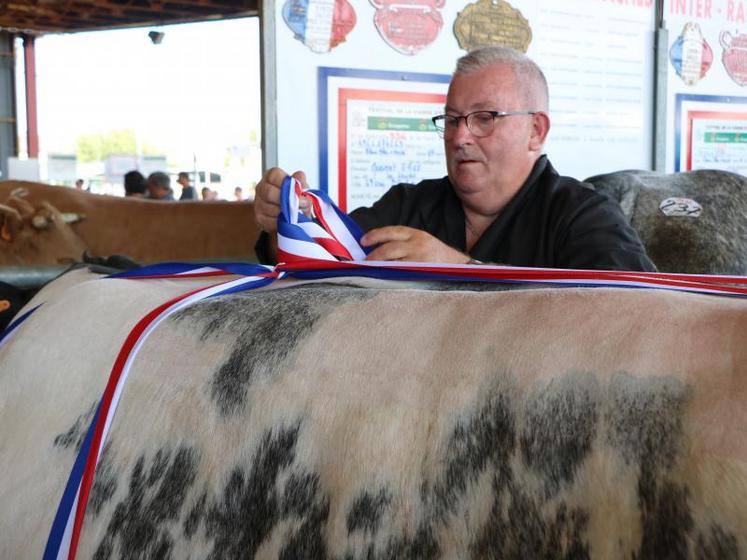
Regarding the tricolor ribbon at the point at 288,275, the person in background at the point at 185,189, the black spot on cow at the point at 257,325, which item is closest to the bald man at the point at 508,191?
the tricolor ribbon at the point at 288,275

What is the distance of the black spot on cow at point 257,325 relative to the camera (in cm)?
74

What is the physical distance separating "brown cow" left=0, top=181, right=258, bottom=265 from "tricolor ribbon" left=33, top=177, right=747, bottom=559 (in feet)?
9.99

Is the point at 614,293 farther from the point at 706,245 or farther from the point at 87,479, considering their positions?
the point at 706,245

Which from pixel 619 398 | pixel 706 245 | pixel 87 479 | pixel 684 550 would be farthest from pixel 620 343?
pixel 706 245

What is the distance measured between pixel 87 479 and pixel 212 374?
153 millimetres

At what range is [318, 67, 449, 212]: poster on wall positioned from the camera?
8.49 feet

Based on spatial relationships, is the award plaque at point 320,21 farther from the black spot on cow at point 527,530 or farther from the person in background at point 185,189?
the person in background at point 185,189

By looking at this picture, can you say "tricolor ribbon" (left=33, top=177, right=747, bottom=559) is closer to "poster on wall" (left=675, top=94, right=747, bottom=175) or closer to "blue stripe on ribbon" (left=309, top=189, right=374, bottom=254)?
"blue stripe on ribbon" (left=309, top=189, right=374, bottom=254)

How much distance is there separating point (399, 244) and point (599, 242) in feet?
1.95

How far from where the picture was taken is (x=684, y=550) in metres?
0.49

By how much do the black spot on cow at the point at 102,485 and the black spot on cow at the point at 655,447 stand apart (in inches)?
19.2

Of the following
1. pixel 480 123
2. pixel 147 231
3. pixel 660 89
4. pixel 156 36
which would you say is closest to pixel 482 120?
pixel 480 123

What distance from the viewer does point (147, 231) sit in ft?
14.2

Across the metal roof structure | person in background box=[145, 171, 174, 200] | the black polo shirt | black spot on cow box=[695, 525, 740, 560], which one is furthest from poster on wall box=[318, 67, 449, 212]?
the metal roof structure
